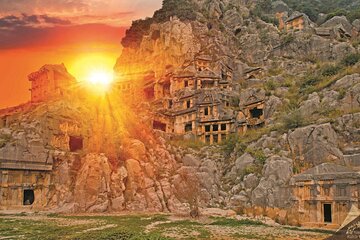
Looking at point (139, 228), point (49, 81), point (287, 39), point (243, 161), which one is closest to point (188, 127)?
point (243, 161)

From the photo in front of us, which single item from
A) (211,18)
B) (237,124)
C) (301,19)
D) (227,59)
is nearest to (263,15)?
(301,19)

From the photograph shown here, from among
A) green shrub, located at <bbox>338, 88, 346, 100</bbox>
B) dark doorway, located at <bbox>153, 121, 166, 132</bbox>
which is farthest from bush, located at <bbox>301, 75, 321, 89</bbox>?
dark doorway, located at <bbox>153, 121, 166, 132</bbox>

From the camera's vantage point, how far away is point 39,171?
61.6 m

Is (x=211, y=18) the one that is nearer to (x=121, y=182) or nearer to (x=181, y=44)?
(x=181, y=44)

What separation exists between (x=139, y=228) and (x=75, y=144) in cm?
3445

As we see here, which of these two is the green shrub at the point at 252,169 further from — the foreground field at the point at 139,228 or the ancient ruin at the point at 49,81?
A: the ancient ruin at the point at 49,81

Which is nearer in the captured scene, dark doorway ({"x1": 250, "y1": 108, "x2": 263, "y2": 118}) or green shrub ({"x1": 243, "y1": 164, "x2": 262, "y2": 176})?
green shrub ({"x1": 243, "y1": 164, "x2": 262, "y2": 176})

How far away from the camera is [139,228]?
40406mm

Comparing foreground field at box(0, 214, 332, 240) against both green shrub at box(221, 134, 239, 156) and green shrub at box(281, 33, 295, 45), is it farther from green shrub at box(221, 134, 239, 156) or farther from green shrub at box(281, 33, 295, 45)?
green shrub at box(281, 33, 295, 45)

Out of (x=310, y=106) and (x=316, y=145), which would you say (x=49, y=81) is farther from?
(x=316, y=145)

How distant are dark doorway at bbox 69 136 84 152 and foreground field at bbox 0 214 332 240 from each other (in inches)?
803

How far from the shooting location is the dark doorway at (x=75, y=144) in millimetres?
69812

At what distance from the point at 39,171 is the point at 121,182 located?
41.5ft

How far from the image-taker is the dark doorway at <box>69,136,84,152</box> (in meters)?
69.8
